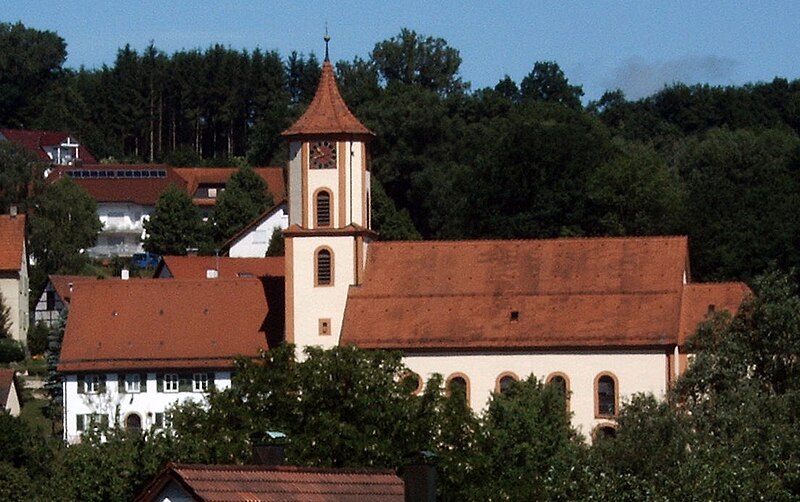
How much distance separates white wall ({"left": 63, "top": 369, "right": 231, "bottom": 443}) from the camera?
7775cm

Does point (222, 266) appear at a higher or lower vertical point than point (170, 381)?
higher

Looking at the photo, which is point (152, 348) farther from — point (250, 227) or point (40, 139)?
point (40, 139)

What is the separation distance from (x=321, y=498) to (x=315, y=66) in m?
129

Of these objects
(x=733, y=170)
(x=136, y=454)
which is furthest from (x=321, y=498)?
(x=733, y=170)

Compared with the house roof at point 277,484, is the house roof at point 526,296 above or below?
above

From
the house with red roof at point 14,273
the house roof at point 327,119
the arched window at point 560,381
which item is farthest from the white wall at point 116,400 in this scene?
the house with red roof at point 14,273

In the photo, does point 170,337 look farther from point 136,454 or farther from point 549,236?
point 136,454

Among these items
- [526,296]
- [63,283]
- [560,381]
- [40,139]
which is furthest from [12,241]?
[40,139]

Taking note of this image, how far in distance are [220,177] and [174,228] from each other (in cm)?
1868

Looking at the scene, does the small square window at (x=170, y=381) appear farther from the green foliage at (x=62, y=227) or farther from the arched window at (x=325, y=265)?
the green foliage at (x=62, y=227)

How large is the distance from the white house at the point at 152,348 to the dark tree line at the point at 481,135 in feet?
50.8

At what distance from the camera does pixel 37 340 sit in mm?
96250

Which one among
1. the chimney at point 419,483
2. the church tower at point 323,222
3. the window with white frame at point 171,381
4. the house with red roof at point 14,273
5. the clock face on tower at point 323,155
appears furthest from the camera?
the house with red roof at point 14,273

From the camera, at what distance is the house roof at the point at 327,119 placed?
242 ft
